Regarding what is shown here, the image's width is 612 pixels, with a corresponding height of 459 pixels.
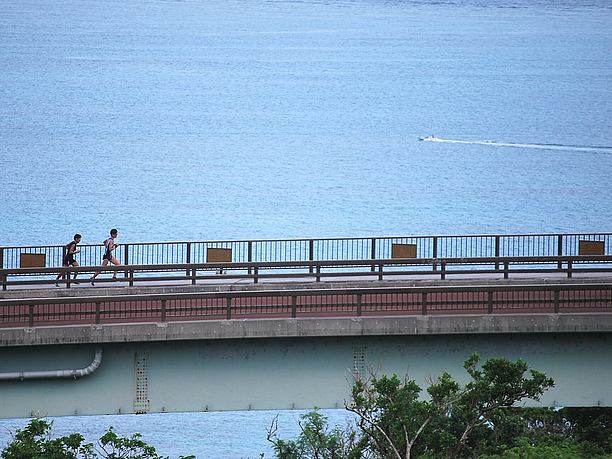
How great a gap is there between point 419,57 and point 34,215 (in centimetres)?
11248

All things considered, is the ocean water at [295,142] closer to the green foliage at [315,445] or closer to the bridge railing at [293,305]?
the green foliage at [315,445]

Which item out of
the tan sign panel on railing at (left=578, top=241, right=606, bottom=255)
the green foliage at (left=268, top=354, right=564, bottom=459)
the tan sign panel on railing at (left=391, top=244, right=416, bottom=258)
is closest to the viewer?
the green foliage at (left=268, top=354, right=564, bottom=459)

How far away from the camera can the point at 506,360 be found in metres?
23.6

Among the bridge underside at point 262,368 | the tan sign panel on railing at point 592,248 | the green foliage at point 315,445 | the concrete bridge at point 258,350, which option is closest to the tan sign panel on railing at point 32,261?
the green foliage at point 315,445

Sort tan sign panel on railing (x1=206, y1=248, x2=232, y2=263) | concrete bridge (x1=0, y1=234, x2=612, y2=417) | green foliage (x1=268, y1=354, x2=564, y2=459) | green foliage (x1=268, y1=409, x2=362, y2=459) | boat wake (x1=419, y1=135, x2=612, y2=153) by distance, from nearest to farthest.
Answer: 1. green foliage (x1=268, y1=354, x2=564, y2=459)
2. concrete bridge (x1=0, y1=234, x2=612, y2=417)
3. green foliage (x1=268, y1=409, x2=362, y2=459)
4. tan sign panel on railing (x1=206, y1=248, x2=232, y2=263)
5. boat wake (x1=419, y1=135, x2=612, y2=153)

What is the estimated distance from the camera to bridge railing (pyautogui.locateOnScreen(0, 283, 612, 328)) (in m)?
24.4

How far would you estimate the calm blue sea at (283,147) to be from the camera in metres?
88.1

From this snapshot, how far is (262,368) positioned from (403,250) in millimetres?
9845

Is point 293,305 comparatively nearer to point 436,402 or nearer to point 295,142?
point 436,402

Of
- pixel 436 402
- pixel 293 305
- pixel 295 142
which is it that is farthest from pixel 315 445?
pixel 295 142

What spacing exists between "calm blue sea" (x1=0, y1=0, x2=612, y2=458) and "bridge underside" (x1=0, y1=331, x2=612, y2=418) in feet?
69.6

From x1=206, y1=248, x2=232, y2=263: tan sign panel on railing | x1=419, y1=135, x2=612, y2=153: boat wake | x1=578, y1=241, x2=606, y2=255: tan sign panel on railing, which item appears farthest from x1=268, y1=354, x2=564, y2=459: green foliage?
x1=419, y1=135, x2=612, y2=153: boat wake

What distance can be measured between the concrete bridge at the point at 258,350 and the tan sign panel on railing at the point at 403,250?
7.62m

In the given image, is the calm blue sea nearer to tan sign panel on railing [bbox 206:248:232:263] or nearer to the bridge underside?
tan sign panel on railing [bbox 206:248:232:263]
